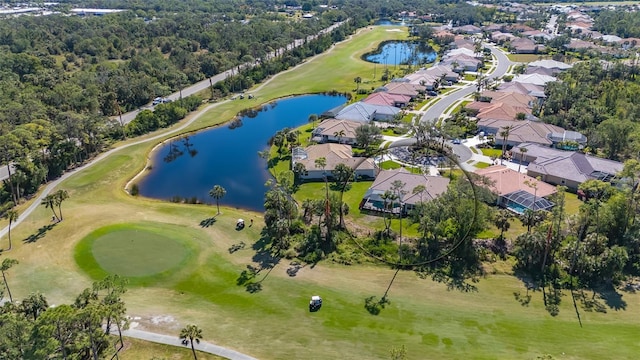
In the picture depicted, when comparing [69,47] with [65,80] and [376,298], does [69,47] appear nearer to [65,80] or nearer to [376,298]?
[65,80]

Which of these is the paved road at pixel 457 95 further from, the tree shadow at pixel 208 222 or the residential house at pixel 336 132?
the tree shadow at pixel 208 222

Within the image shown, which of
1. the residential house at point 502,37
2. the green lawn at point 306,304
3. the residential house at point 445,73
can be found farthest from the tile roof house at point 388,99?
the residential house at point 502,37

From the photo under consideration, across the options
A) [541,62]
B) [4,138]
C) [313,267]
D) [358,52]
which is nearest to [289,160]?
[313,267]

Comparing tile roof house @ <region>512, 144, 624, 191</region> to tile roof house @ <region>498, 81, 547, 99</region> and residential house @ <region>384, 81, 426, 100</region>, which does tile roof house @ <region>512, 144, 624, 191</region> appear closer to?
tile roof house @ <region>498, 81, 547, 99</region>

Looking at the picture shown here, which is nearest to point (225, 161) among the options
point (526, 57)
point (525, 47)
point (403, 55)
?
point (403, 55)

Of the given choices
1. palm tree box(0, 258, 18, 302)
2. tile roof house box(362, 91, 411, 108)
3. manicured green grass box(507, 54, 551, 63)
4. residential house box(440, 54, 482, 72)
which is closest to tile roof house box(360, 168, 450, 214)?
palm tree box(0, 258, 18, 302)
